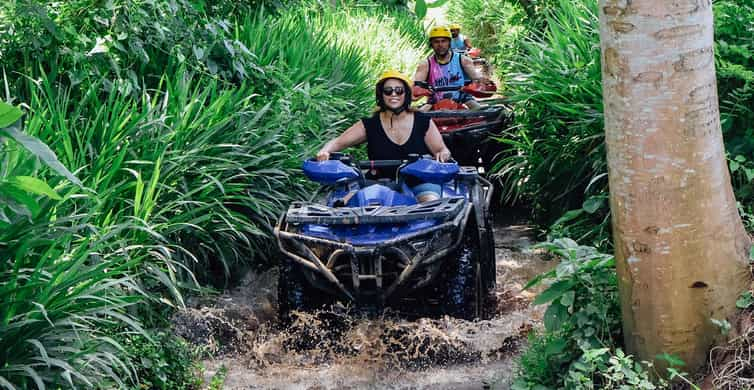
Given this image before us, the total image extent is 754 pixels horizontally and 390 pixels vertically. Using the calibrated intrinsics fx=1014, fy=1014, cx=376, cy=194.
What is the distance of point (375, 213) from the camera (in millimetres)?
5840

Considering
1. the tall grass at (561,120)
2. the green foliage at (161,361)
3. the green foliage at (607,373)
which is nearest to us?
the green foliage at (607,373)

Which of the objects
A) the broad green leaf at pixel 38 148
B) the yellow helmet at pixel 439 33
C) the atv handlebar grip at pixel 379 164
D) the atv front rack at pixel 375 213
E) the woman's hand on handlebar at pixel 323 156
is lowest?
the atv front rack at pixel 375 213

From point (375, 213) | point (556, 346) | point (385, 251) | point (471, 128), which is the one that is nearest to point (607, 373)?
point (556, 346)

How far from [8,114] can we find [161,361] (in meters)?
2.61

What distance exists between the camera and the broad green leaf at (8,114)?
107 inches

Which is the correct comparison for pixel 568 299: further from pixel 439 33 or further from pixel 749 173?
pixel 439 33

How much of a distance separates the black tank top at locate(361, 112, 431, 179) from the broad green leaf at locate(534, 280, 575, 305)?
8.96 feet

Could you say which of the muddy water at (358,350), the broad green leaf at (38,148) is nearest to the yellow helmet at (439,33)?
the muddy water at (358,350)

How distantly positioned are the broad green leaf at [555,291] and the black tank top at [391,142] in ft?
8.96

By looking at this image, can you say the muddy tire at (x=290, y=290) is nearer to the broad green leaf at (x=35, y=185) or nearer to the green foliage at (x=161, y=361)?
the green foliage at (x=161, y=361)

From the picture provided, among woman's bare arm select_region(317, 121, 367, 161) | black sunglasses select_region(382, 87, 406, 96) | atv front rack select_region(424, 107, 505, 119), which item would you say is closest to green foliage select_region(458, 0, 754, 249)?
atv front rack select_region(424, 107, 505, 119)

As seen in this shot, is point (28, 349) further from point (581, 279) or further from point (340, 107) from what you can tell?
point (340, 107)

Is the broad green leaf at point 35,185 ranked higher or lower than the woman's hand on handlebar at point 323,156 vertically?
higher

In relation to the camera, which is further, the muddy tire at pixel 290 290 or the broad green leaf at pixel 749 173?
the muddy tire at pixel 290 290
